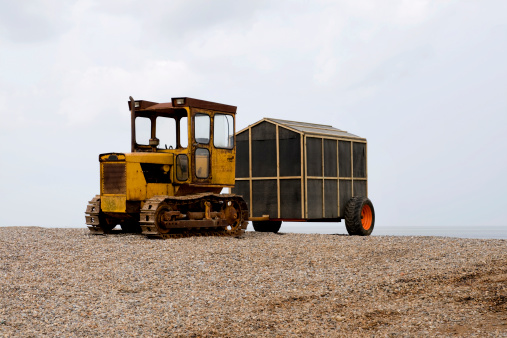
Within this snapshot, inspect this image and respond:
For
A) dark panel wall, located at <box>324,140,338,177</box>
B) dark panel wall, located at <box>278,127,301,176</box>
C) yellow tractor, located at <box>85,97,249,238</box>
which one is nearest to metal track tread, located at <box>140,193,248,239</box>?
yellow tractor, located at <box>85,97,249,238</box>

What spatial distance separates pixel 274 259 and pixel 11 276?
4702mm

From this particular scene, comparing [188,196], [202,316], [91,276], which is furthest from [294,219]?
Result: [202,316]

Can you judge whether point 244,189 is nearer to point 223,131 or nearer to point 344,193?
point 344,193

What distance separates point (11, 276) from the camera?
10.0 m

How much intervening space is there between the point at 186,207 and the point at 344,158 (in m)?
6.35

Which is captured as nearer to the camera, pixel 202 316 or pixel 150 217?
pixel 202 316

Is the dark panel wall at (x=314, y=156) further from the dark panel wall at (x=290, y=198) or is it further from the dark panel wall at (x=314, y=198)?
the dark panel wall at (x=290, y=198)

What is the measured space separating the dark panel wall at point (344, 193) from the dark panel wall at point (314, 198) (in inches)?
45.3

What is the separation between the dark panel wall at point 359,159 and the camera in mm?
19391

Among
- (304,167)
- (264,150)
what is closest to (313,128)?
(264,150)

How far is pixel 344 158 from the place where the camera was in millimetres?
18844

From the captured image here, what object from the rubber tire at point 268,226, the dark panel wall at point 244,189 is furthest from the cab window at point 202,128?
the rubber tire at point 268,226

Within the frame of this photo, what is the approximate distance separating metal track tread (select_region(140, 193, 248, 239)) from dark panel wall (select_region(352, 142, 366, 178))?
5.28 metres

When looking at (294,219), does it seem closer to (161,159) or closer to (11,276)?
(161,159)
